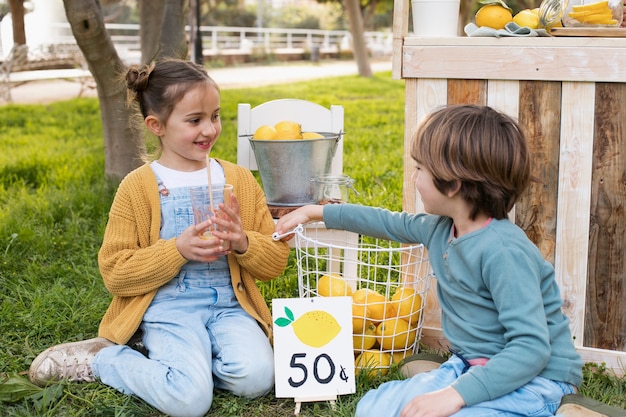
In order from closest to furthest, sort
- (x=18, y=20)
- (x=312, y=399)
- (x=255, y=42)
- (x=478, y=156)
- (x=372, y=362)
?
(x=478, y=156) → (x=312, y=399) → (x=372, y=362) → (x=18, y=20) → (x=255, y=42)

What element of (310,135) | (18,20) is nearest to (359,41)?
(18,20)

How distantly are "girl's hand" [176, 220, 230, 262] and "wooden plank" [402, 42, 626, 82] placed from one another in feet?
2.84

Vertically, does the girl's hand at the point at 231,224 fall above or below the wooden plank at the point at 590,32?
below

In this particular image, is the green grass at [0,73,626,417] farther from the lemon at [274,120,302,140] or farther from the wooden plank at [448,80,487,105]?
the wooden plank at [448,80,487,105]

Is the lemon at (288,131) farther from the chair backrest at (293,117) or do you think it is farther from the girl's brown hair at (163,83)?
the girl's brown hair at (163,83)

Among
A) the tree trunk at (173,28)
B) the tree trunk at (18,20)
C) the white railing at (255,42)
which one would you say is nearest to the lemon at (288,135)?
the tree trunk at (173,28)

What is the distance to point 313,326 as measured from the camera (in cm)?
248

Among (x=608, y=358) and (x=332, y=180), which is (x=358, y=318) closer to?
(x=332, y=180)

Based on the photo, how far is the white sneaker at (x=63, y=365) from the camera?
2.52 m

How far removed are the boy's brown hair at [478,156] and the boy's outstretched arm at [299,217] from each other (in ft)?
1.71

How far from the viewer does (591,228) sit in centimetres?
259

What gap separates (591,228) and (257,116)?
1.36 m

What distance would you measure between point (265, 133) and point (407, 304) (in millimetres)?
824

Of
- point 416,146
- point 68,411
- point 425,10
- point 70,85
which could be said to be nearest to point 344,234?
point 416,146
